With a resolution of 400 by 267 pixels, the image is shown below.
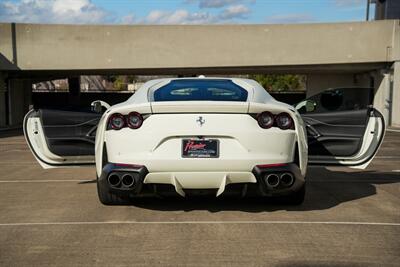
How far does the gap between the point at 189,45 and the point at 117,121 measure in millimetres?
22888

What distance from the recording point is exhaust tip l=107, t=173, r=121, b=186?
5.43m

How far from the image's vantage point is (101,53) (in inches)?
1104

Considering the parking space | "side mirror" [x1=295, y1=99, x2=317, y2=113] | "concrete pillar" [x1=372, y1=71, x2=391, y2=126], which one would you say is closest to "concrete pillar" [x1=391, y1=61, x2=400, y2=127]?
"concrete pillar" [x1=372, y1=71, x2=391, y2=126]

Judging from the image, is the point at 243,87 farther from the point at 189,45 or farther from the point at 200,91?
the point at 189,45

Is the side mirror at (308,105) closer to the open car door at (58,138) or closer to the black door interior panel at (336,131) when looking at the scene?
the black door interior panel at (336,131)

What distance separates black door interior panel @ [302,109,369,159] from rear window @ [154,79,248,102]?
1463 millimetres

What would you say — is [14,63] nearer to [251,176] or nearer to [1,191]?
[1,191]

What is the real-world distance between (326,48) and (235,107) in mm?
23642

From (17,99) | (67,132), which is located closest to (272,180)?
(67,132)

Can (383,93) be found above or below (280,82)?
above

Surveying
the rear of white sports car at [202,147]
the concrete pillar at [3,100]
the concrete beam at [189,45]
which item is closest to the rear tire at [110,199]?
the rear of white sports car at [202,147]

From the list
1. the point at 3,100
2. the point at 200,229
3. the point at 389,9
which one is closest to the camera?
the point at 200,229

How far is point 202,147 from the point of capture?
5.32 metres

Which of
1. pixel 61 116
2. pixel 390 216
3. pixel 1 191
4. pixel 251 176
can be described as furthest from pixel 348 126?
pixel 1 191
